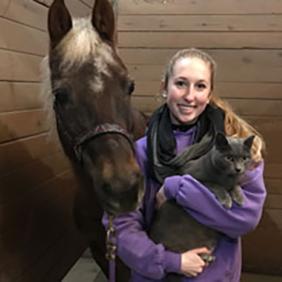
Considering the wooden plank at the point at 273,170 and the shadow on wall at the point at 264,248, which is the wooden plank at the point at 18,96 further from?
the shadow on wall at the point at 264,248

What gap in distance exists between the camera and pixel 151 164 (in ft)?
4.58

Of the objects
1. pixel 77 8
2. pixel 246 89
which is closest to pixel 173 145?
pixel 77 8

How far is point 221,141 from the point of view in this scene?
4.03ft

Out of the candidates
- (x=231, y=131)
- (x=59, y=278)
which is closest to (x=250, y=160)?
(x=231, y=131)

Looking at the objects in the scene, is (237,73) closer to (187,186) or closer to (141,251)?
(187,186)

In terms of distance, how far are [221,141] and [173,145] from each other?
184mm

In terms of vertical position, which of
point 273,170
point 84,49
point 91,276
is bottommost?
point 91,276

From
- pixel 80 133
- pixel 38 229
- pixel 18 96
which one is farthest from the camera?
pixel 38 229

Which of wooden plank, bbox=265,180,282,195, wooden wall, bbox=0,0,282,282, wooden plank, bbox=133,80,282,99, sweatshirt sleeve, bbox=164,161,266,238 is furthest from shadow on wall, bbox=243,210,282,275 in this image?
sweatshirt sleeve, bbox=164,161,266,238

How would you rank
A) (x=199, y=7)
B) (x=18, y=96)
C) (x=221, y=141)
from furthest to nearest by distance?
(x=199, y=7) < (x=18, y=96) < (x=221, y=141)

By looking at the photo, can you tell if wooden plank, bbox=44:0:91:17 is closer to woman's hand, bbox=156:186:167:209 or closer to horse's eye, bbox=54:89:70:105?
horse's eye, bbox=54:89:70:105

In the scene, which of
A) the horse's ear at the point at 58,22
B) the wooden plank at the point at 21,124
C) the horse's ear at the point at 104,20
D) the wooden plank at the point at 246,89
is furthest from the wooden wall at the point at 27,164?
the wooden plank at the point at 246,89

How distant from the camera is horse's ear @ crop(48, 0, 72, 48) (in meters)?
1.43

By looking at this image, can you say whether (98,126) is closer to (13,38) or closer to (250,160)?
(250,160)
